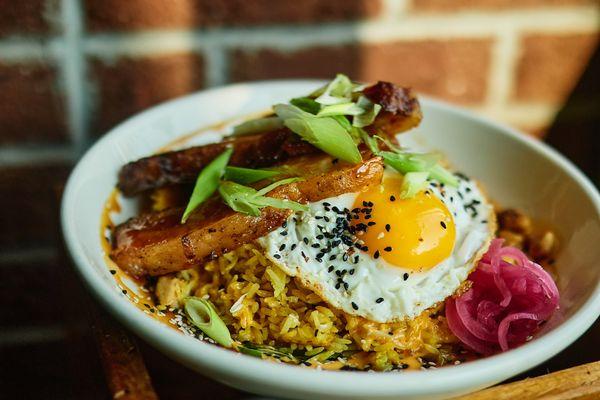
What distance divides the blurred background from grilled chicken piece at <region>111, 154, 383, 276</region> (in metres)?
0.26

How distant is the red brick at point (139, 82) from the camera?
169 centimetres

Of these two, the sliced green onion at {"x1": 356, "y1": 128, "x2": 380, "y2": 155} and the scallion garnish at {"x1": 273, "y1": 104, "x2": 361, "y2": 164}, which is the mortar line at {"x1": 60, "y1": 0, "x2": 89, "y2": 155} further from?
the sliced green onion at {"x1": 356, "y1": 128, "x2": 380, "y2": 155}

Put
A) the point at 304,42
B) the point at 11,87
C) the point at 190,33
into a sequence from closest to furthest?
the point at 11,87
the point at 190,33
the point at 304,42

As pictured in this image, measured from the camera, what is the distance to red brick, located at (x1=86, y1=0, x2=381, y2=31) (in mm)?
1622

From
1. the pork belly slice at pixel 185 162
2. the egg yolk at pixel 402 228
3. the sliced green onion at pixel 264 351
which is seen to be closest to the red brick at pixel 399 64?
the pork belly slice at pixel 185 162

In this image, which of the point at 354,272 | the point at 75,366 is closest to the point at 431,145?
the point at 354,272

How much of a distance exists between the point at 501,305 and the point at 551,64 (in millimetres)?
1136

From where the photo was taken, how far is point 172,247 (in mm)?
1205

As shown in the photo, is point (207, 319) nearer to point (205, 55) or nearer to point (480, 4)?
point (205, 55)

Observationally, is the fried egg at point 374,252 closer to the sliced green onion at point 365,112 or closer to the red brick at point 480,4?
the sliced green onion at point 365,112

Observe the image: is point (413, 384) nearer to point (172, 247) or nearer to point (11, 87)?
point (172, 247)

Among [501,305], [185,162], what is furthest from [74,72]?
[501,305]

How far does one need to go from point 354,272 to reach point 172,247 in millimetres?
322

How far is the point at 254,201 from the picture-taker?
118cm
